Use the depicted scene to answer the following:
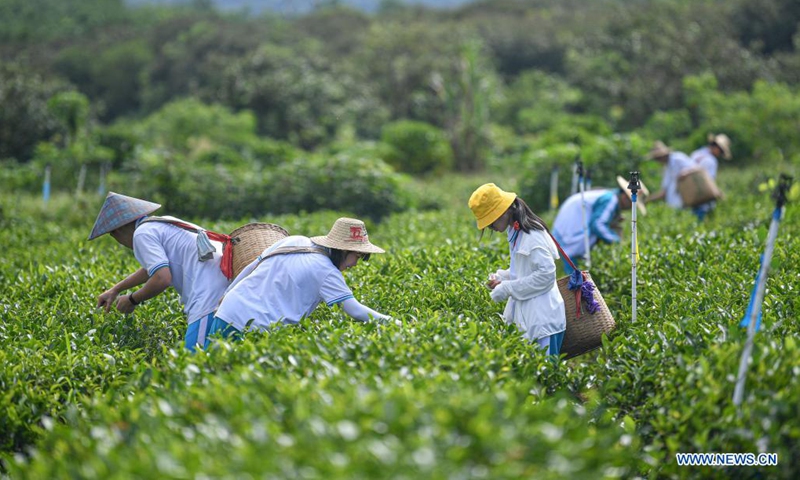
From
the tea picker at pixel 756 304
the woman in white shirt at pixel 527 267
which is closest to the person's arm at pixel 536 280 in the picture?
the woman in white shirt at pixel 527 267

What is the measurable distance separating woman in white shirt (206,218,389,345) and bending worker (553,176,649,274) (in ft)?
9.41

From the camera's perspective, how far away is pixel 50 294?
6.61 meters

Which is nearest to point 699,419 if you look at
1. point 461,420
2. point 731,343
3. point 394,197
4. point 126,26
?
point 731,343

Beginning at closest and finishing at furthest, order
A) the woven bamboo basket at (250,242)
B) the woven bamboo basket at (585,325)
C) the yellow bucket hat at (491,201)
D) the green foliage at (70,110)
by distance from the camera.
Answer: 1. the yellow bucket hat at (491,201)
2. the woven bamboo basket at (585,325)
3. the woven bamboo basket at (250,242)
4. the green foliage at (70,110)

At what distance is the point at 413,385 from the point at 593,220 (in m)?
4.12

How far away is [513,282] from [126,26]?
54.3 meters

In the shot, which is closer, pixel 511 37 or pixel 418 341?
pixel 418 341

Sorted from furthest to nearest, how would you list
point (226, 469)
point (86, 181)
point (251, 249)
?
point (86, 181)
point (251, 249)
point (226, 469)

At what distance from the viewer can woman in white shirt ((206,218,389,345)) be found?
4742 mm

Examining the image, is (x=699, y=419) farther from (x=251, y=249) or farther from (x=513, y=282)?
(x=251, y=249)

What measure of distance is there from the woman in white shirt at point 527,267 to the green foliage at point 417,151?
647 inches

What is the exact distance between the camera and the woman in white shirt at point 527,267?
4863 millimetres

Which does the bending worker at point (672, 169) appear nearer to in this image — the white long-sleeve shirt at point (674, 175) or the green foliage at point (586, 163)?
the white long-sleeve shirt at point (674, 175)

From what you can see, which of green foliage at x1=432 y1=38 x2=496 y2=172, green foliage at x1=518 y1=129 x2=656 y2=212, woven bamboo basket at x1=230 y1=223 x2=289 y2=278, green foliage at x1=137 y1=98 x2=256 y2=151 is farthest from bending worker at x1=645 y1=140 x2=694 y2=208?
green foliage at x1=137 y1=98 x2=256 y2=151
